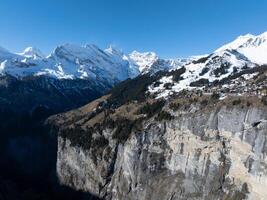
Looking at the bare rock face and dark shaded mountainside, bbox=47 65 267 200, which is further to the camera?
dark shaded mountainside, bbox=47 65 267 200

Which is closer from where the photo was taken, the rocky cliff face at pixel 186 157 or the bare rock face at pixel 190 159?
the bare rock face at pixel 190 159

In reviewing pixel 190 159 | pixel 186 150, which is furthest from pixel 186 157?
pixel 186 150

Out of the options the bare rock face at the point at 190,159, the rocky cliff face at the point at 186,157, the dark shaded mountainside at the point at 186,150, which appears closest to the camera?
the bare rock face at the point at 190,159

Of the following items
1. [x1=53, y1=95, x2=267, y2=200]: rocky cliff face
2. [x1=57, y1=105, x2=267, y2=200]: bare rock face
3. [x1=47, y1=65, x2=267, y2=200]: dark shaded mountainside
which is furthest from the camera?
[x1=47, y1=65, x2=267, y2=200]: dark shaded mountainside

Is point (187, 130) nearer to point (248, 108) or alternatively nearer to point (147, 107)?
point (248, 108)

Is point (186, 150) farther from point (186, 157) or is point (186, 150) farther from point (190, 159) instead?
point (190, 159)

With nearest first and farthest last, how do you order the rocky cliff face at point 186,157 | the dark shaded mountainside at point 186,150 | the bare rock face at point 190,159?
the bare rock face at point 190,159
the rocky cliff face at point 186,157
the dark shaded mountainside at point 186,150

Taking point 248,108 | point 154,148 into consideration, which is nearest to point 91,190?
point 154,148
